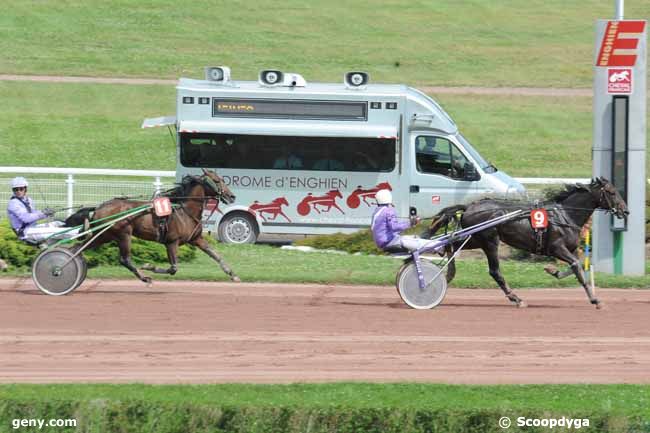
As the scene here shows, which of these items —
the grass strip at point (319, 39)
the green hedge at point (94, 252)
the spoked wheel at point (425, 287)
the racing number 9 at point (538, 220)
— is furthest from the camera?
the grass strip at point (319, 39)

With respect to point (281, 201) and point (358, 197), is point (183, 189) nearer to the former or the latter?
point (281, 201)

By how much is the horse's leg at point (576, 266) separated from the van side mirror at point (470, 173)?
6.68m

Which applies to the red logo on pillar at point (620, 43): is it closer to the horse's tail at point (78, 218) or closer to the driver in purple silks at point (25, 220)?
the horse's tail at point (78, 218)

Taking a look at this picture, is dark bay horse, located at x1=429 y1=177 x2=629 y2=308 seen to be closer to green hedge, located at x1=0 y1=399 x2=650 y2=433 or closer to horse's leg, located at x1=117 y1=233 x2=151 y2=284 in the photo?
horse's leg, located at x1=117 y1=233 x2=151 y2=284

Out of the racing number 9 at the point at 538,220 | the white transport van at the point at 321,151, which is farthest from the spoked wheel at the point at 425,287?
the white transport van at the point at 321,151

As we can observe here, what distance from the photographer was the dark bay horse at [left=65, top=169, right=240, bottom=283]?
15.5 m

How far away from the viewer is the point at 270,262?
61.2 ft

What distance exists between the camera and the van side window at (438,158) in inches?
846

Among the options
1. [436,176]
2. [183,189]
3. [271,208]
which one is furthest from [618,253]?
[271,208]

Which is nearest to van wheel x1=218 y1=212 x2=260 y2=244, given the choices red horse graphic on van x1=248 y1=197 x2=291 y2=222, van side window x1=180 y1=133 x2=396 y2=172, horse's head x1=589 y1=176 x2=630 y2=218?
red horse graphic on van x1=248 y1=197 x2=291 y2=222

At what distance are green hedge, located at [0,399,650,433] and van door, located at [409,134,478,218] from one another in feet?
41.7

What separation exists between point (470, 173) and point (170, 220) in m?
7.37

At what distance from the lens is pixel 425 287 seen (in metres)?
14.3

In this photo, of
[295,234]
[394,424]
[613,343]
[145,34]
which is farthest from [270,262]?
[145,34]
